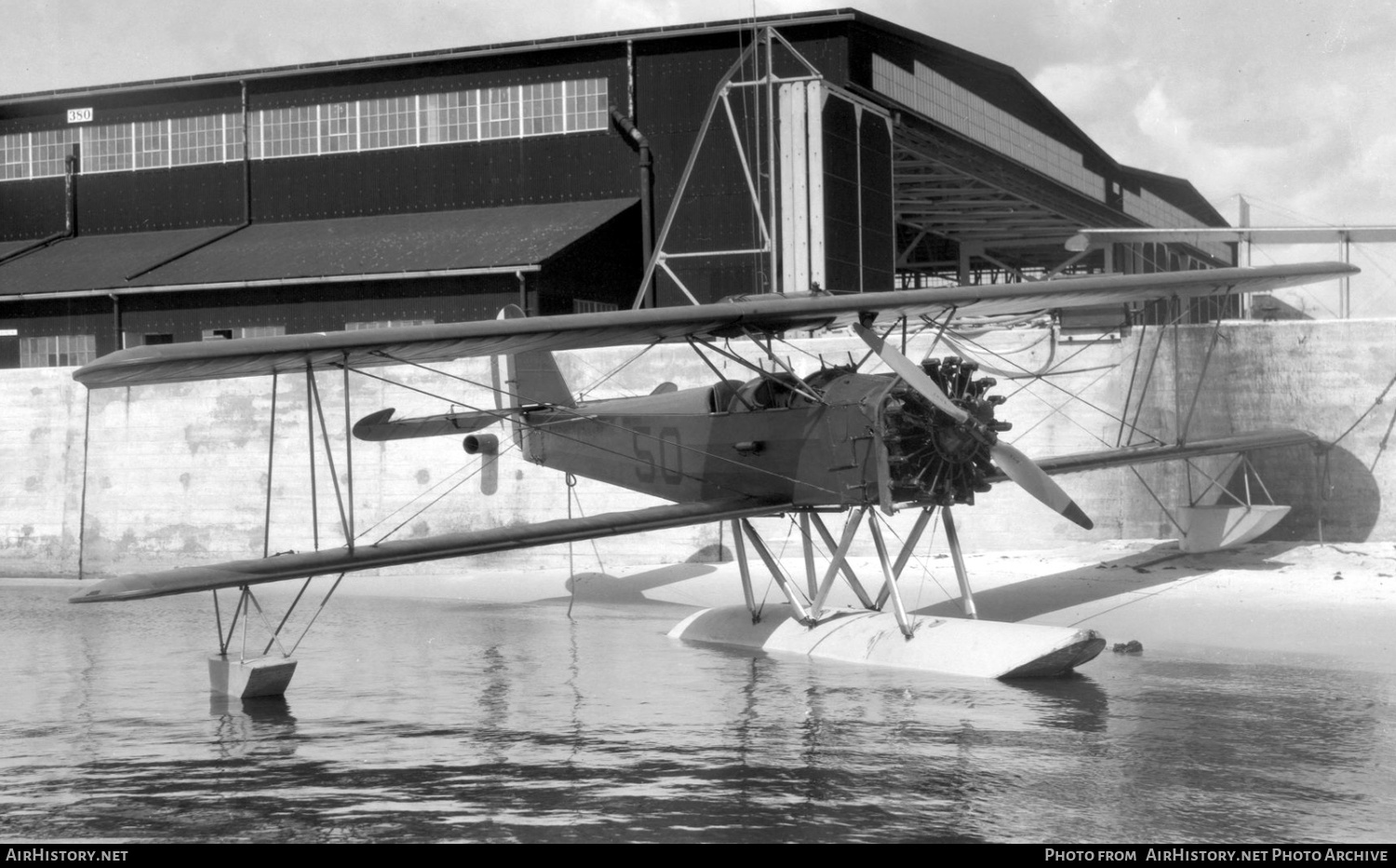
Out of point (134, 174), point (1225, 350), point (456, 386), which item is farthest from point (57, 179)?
point (1225, 350)

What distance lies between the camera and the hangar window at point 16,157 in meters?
38.0

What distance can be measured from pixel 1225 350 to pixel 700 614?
359 inches

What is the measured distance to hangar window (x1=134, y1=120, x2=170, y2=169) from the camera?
121ft

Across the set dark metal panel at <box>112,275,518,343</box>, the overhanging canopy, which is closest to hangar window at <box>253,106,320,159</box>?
the overhanging canopy

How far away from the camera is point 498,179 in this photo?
3416cm

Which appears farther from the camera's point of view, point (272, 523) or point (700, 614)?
point (272, 523)

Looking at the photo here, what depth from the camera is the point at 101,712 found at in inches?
533

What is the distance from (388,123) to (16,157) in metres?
11.1

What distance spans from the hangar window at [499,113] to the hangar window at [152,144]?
893 cm

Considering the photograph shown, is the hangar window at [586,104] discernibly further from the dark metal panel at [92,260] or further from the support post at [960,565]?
the support post at [960,565]

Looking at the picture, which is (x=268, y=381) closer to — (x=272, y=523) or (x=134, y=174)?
(x=272, y=523)

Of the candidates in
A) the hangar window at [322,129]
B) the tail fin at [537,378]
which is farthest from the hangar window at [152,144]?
the tail fin at [537,378]

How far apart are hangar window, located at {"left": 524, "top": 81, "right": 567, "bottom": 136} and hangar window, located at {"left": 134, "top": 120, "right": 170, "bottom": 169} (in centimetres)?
1004

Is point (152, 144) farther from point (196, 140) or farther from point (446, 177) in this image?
point (446, 177)
